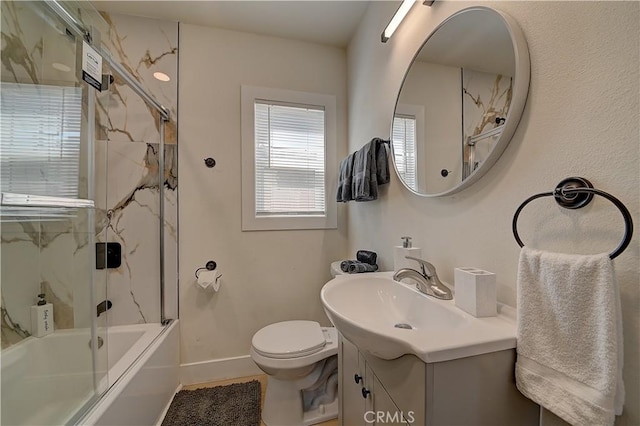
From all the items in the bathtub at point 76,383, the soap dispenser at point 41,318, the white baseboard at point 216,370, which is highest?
the soap dispenser at point 41,318

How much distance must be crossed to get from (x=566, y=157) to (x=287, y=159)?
1.63 metres

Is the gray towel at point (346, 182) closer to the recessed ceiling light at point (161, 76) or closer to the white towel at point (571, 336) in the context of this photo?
the white towel at point (571, 336)

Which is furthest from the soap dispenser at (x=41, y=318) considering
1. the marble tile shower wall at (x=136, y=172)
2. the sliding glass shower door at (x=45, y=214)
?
the marble tile shower wall at (x=136, y=172)

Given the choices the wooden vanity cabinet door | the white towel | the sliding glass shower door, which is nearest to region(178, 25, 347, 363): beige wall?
the sliding glass shower door

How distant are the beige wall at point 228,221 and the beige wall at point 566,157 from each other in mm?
1187

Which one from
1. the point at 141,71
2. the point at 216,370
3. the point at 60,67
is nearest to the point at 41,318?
the point at 216,370

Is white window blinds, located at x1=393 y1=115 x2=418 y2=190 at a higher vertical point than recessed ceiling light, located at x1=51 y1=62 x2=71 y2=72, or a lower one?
lower

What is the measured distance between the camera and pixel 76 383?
1073 millimetres

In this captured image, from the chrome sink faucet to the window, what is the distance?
1103 mm

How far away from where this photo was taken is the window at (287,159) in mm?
1877

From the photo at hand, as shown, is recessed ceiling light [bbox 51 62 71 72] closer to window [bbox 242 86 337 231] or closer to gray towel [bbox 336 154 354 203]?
window [bbox 242 86 337 231]

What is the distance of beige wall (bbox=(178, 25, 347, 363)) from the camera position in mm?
1799

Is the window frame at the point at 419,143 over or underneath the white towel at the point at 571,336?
over

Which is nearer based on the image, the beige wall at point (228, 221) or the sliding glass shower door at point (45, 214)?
the sliding glass shower door at point (45, 214)
